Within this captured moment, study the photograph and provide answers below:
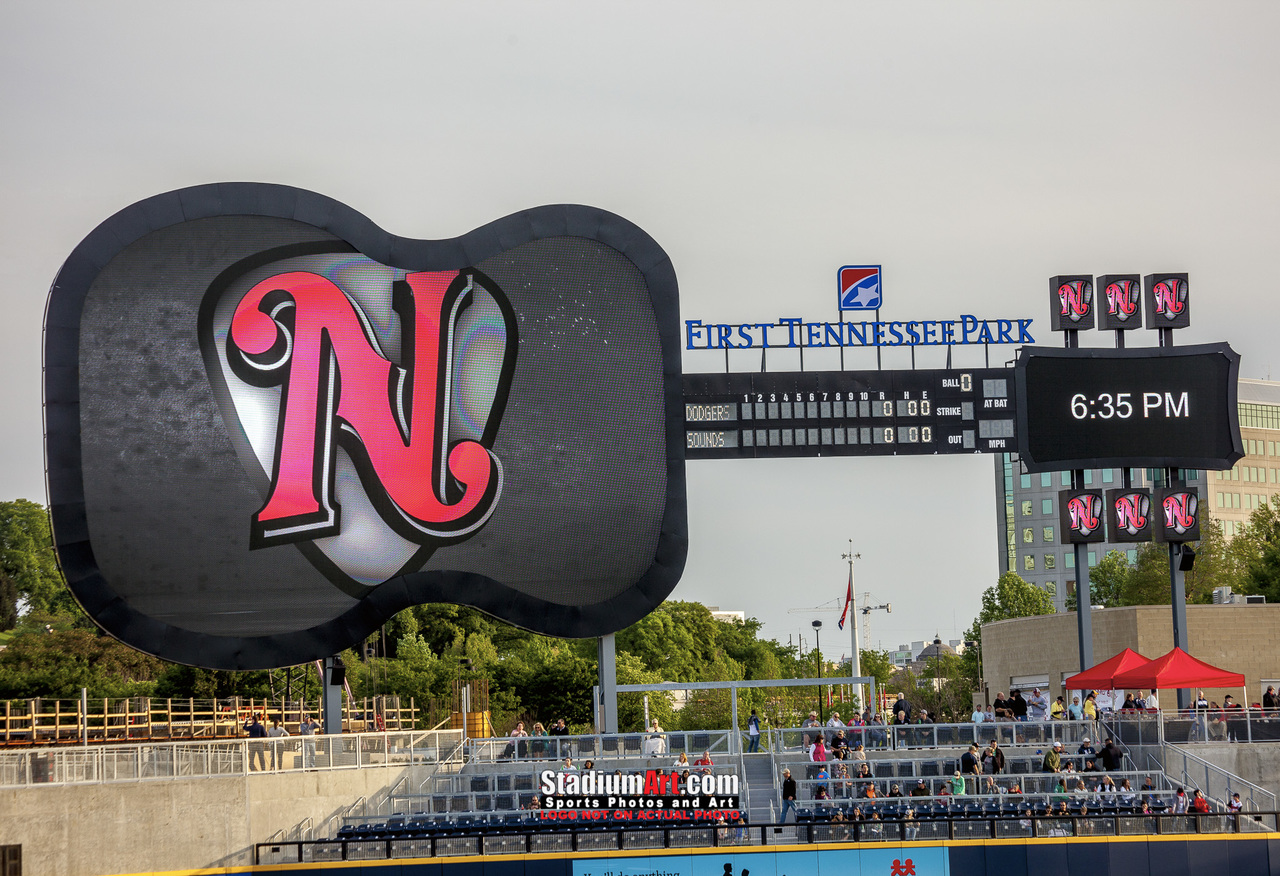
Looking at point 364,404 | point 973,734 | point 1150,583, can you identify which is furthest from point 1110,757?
point 1150,583

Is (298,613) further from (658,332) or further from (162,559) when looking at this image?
(658,332)

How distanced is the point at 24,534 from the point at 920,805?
7938 centimetres

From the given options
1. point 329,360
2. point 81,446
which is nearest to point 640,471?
point 329,360

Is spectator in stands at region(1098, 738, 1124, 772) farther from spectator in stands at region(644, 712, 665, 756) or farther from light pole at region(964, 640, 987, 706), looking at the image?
light pole at region(964, 640, 987, 706)

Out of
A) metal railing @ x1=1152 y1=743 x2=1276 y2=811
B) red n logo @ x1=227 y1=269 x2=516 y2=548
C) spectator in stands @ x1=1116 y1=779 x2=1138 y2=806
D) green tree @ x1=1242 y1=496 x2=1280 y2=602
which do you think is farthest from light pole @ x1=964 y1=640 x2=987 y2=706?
red n logo @ x1=227 y1=269 x2=516 y2=548

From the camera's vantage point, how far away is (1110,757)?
94.4ft

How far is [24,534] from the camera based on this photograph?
93750 mm

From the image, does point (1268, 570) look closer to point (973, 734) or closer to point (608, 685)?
point (973, 734)

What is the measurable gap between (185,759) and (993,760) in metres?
15.0

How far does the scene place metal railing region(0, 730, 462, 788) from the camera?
2516cm

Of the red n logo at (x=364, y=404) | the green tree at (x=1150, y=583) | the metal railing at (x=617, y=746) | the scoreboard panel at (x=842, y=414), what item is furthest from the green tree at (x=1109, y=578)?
the red n logo at (x=364, y=404)

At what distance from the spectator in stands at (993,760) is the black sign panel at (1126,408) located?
7.47 m

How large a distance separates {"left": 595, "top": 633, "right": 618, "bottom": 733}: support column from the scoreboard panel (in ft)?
14.8

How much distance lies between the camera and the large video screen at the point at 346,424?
30.3 metres
